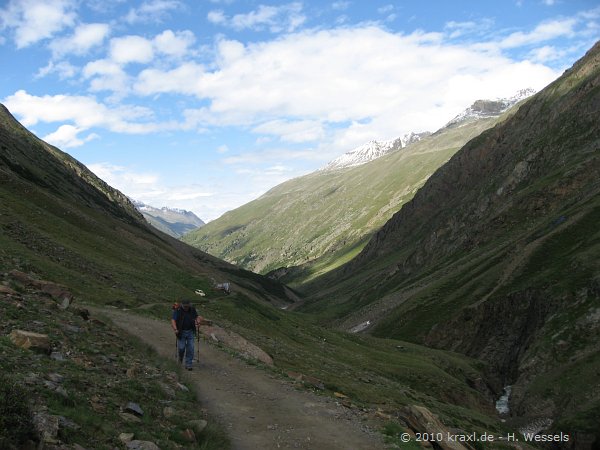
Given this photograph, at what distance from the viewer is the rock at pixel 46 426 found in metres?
9.73

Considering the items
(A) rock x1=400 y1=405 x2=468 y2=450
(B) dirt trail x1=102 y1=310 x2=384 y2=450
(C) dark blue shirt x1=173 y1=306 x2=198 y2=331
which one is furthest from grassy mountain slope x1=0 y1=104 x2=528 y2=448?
(C) dark blue shirt x1=173 y1=306 x2=198 y2=331

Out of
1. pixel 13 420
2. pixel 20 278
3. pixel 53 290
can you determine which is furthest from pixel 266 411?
pixel 20 278

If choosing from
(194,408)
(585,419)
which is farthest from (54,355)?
(585,419)

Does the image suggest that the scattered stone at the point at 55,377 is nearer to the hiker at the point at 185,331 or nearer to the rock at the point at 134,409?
the rock at the point at 134,409

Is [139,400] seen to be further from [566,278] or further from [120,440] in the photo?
[566,278]

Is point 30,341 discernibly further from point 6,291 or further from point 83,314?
point 83,314

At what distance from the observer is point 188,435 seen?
547 inches

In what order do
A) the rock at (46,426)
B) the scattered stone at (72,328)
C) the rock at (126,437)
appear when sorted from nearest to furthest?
the rock at (46,426), the rock at (126,437), the scattered stone at (72,328)

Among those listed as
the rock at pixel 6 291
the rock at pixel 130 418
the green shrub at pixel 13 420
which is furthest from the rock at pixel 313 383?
the green shrub at pixel 13 420

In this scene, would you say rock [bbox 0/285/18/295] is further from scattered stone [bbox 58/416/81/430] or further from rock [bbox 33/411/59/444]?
rock [bbox 33/411/59/444]

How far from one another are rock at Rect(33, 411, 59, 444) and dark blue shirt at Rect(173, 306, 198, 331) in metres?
12.4

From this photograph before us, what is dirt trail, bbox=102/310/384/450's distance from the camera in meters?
15.8

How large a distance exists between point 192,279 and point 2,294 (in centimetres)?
3929

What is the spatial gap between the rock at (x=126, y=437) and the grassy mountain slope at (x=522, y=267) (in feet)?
109
